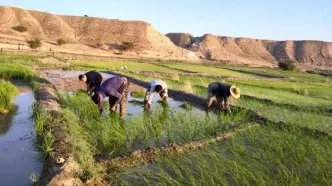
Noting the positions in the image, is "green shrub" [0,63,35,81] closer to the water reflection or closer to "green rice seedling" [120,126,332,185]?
the water reflection

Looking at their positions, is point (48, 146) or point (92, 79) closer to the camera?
point (48, 146)

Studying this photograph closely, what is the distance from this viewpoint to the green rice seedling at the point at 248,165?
3935 millimetres

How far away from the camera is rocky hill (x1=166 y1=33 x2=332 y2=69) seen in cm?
8869

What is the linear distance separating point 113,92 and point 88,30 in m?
57.9

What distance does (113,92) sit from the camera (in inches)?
263

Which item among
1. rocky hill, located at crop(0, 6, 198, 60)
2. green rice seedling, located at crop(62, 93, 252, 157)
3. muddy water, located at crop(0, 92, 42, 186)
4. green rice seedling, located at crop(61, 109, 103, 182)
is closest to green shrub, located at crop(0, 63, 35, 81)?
muddy water, located at crop(0, 92, 42, 186)

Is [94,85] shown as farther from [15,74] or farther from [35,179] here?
[15,74]

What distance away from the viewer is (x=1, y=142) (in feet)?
17.5

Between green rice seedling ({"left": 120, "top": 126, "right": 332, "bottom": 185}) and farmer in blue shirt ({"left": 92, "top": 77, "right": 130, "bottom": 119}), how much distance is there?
217 cm

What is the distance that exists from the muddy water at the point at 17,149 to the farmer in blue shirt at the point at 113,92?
1.26m

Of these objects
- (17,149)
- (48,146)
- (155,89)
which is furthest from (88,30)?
(48,146)

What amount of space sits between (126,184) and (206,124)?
2.95m

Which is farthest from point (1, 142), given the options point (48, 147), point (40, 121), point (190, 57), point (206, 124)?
point (190, 57)

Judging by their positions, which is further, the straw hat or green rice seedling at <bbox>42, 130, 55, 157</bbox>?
the straw hat
